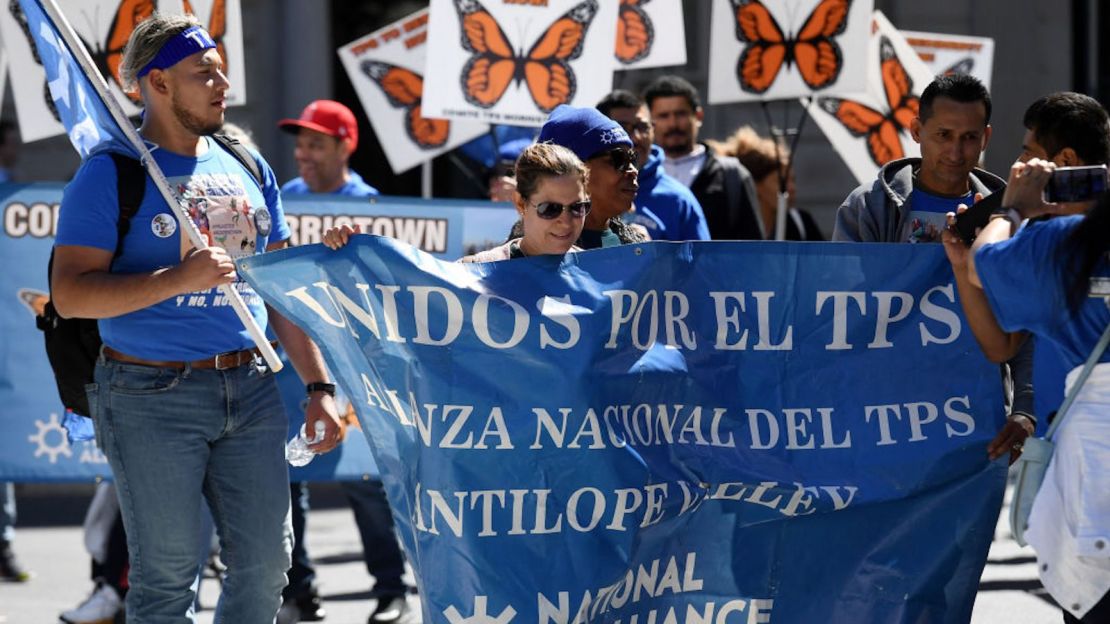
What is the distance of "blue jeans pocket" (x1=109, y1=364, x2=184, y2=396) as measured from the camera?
4320mm

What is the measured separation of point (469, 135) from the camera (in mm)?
8547

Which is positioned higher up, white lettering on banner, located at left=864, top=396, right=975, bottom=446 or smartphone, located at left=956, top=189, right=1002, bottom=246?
smartphone, located at left=956, top=189, right=1002, bottom=246

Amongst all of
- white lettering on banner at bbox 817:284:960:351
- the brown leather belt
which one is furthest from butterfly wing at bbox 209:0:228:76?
white lettering on banner at bbox 817:284:960:351

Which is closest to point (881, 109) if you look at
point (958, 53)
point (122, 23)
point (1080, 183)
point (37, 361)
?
point (958, 53)

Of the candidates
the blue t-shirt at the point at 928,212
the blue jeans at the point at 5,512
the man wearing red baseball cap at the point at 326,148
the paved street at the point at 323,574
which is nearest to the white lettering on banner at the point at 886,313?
the blue t-shirt at the point at 928,212

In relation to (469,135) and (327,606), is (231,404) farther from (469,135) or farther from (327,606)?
(469,135)

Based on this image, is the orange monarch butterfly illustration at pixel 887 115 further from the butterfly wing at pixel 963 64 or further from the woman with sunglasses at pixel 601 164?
the woman with sunglasses at pixel 601 164

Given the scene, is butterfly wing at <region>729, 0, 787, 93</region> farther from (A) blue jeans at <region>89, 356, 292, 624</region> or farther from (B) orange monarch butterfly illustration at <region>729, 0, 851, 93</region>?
(A) blue jeans at <region>89, 356, 292, 624</region>

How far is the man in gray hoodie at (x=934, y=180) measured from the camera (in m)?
4.82

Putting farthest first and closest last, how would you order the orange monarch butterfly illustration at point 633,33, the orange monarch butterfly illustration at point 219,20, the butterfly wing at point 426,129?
the butterfly wing at point 426,129 < the orange monarch butterfly illustration at point 633,33 < the orange monarch butterfly illustration at point 219,20

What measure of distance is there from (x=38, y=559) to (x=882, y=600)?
5.18 meters

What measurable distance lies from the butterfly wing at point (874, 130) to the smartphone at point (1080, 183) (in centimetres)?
497

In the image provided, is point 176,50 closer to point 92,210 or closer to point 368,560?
point 92,210

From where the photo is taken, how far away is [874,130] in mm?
8703
